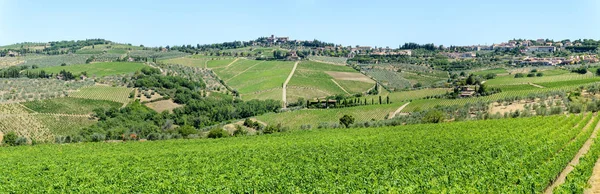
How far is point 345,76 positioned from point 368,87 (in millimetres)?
18393

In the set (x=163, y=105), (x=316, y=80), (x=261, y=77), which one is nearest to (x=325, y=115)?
(x=163, y=105)

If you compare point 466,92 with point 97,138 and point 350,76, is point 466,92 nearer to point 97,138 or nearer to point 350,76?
point 350,76

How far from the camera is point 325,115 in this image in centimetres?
9706

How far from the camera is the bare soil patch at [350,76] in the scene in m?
155

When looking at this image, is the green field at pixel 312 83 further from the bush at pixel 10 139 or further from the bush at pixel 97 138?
the bush at pixel 10 139

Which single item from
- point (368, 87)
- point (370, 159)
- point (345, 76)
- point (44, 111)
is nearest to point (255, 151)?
point (370, 159)

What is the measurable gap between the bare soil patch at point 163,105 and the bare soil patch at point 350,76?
61271 mm

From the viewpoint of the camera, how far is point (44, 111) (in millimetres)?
88750

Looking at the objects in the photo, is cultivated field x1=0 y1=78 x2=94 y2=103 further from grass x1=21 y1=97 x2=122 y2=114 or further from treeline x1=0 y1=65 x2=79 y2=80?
treeline x1=0 y1=65 x2=79 y2=80

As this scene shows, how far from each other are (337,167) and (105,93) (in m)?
94.6

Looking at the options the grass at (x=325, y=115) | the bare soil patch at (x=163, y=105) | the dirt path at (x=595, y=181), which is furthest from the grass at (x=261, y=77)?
the dirt path at (x=595, y=181)

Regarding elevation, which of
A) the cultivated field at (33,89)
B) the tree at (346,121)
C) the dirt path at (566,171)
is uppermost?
the cultivated field at (33,89)

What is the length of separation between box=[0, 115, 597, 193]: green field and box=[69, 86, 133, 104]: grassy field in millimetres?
52933

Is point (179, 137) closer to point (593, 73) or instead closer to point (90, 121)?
point (90, 121)
